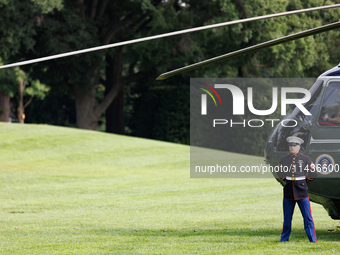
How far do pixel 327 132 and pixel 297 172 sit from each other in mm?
676

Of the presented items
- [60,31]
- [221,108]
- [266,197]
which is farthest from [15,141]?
[266,197]

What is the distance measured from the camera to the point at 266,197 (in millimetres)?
11758

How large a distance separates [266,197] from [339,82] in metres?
5.80

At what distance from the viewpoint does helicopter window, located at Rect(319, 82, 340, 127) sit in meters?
6.35

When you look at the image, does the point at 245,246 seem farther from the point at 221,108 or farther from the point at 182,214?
the point at 221,108

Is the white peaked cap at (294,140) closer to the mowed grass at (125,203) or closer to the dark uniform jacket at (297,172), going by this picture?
the dark uniform jacket at (297,172)

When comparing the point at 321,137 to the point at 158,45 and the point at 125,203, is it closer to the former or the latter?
the point at 125,203

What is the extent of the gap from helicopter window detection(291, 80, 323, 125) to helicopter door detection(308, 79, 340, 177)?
0.08m

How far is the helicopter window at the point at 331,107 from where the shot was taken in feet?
20.8

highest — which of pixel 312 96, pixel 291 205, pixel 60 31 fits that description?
pixel 60 31

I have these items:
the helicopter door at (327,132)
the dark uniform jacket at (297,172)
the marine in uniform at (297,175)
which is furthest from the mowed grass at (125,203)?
the helicopter door at (327,132)

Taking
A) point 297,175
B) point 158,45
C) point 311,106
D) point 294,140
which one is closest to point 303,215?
point 297,175

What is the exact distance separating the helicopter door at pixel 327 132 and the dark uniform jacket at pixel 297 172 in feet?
0.50

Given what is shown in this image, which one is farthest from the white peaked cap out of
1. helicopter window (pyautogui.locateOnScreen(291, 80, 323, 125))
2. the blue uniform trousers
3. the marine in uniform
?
the blue uniform trousers
